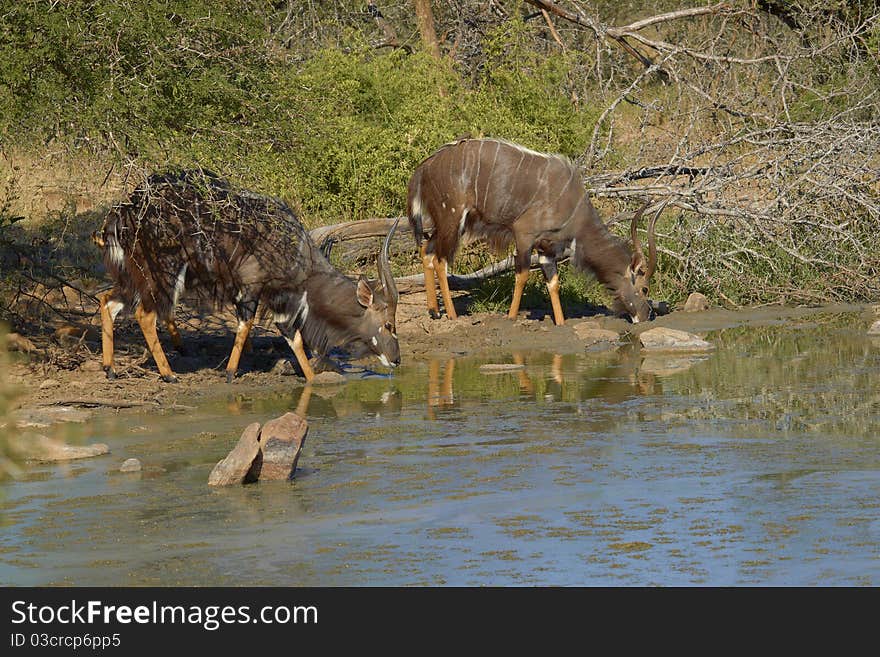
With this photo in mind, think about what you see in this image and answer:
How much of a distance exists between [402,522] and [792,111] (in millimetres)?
12382

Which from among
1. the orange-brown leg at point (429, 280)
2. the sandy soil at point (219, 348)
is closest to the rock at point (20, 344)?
the sandy soil at point (219, 348)

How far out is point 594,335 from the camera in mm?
13273

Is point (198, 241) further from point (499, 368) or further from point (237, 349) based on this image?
point (499, 368)

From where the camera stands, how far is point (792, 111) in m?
17.6

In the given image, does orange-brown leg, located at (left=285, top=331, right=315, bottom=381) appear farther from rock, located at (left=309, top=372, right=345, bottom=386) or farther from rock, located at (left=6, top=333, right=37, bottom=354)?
rock, located at (left=6, top=333, right=37, bottom=354)

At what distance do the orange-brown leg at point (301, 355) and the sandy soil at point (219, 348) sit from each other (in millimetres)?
102

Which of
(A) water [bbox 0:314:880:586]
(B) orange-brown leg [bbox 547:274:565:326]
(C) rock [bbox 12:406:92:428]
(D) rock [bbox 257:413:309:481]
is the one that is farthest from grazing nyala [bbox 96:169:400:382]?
(D) rock [bbox 257:413:309:481]

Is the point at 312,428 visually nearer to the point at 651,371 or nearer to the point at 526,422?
the point at 526,422

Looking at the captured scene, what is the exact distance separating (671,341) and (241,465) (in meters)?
6.07

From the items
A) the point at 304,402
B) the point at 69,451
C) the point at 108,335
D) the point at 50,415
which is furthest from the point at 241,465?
the point at 108,335

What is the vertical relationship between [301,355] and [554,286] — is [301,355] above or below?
below

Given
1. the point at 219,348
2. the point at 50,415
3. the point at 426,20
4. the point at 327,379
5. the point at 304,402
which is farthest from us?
the point at 426,20

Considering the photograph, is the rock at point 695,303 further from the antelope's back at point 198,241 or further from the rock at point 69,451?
the rock at point 69,451

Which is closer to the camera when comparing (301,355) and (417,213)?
(301,355)
